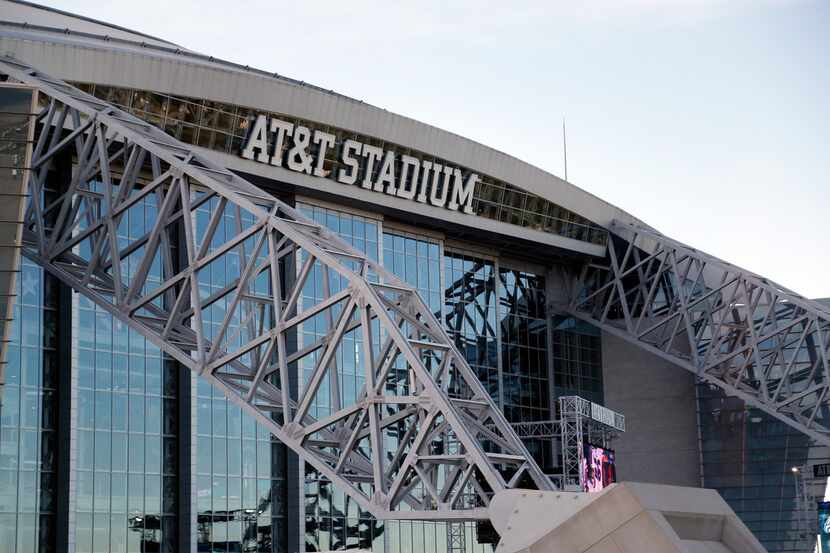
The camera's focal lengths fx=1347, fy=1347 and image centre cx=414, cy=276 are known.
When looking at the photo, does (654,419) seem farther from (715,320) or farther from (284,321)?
(284,321)

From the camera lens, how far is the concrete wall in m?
66.4

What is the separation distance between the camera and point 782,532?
211 feet

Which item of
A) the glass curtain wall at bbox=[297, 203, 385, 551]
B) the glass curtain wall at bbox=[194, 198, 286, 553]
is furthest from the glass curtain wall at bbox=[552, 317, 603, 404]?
the glass curtain wall at bbox=[194, 198, 286, 553]

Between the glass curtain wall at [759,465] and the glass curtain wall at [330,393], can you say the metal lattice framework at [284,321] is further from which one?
the glass curtain wall at [759,465]

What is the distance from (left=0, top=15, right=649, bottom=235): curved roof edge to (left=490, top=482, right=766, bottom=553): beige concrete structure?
2772 centimetres

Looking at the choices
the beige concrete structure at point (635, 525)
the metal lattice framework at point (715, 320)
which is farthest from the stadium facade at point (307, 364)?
the beige concrete structure at point (635, 525)

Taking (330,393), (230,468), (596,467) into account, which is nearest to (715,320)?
(596,467)

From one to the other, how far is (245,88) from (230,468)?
1397 centimetres

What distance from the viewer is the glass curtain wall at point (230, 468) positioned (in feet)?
157

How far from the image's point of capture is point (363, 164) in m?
54.8

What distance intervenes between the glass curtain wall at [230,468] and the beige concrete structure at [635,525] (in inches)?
1071

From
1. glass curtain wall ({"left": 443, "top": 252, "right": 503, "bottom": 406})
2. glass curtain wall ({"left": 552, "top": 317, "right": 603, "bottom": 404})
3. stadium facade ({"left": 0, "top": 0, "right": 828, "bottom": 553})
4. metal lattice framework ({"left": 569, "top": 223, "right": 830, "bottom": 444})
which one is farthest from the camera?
glass curtain wall ({"left": 552, "top": 317, "right": 603, "bottom": 404})

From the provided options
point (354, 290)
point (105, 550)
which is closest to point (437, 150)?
point (105, 550)

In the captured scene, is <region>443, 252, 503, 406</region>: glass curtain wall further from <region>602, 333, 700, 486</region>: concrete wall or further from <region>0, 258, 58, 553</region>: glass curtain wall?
<region>0, 258, 58, 553</region>: glass curtain wall
